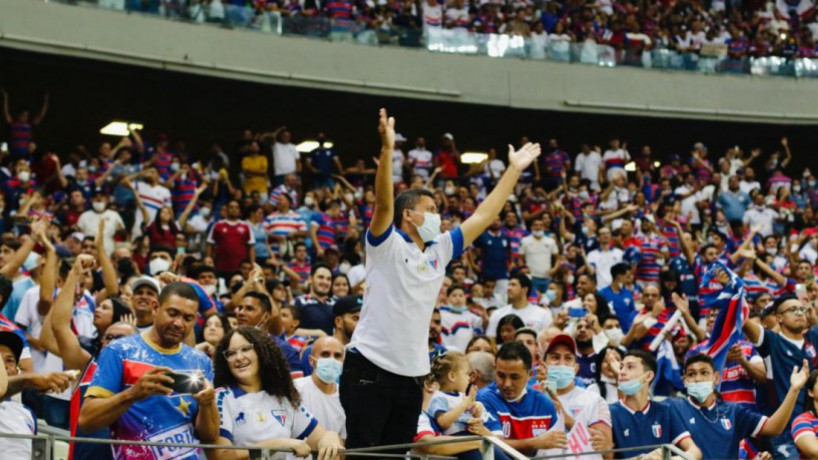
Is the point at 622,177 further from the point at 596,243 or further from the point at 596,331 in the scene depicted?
the point at 596,331

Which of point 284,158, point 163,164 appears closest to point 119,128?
point 284,158

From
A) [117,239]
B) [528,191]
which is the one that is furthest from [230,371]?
[528,191]

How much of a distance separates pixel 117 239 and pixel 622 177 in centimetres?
982

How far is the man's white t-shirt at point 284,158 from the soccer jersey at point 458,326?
7245mm

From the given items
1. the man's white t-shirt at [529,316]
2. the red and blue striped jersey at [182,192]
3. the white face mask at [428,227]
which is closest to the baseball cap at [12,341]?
the white face mask at [428,227]

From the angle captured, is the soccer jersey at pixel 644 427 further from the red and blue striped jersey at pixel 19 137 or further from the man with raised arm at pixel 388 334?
the red and blue striped jersey at pixel 19 137

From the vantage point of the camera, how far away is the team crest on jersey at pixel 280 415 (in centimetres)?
602

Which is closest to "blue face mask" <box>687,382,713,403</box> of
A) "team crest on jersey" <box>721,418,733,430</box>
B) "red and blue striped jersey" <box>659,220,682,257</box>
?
"team crest on jersey" <box>721,418,733,430</box>

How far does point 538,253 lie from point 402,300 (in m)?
11.5

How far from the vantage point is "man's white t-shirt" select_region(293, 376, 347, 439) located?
705 centimetres

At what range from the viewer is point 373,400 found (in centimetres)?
518

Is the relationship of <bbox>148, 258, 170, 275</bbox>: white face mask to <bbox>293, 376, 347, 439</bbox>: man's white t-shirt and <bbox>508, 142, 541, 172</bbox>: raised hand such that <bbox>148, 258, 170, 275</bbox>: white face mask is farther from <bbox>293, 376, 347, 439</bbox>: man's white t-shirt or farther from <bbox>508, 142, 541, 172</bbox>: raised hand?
<bbox>508, 142, 541, 172</bbox>: raised hand

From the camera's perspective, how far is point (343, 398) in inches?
208

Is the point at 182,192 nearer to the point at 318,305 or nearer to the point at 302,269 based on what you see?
the point at 302,269
